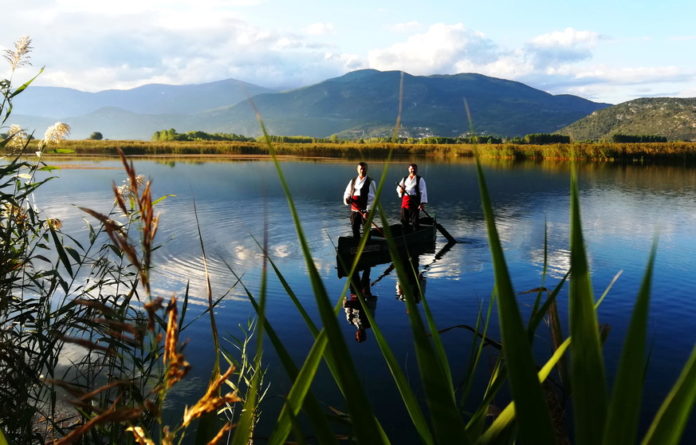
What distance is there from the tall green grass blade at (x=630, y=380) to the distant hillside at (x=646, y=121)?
14816 centimetres

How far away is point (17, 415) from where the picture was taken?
254cm

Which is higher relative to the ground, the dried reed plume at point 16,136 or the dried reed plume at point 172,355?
the dried reed plume at point 16,136

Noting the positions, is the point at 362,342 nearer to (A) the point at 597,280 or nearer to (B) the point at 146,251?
(A) the point at 597,280

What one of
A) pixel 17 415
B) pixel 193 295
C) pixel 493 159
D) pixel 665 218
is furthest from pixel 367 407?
pixel 493 159

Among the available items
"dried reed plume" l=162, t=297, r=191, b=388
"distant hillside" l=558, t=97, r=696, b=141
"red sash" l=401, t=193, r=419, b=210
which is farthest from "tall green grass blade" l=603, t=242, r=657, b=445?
"distant hillside" l=558, t=97, r=696, b=141

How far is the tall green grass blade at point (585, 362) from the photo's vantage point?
26.6 inches

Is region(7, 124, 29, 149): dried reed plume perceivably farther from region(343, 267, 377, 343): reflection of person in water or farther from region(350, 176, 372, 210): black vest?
region(350, 176, 372, 210): black vest

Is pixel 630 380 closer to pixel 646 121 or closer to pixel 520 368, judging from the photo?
pixel 520 368

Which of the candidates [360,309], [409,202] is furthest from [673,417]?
[409,202]

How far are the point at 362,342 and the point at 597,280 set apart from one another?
6758mm

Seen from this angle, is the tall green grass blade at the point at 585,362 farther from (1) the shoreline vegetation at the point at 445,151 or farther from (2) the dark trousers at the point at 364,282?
(1) the shoreline vegetation at the point at 445,151

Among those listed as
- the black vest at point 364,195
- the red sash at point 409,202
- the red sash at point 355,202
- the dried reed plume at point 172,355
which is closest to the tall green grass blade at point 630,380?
the dried reed plume at point 172,355

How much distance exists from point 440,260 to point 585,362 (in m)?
13.3

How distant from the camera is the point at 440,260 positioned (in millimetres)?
13727
